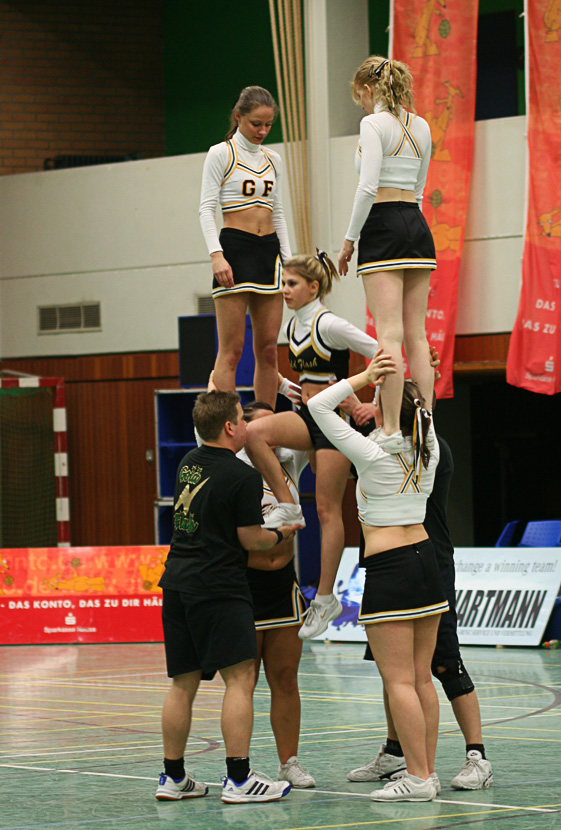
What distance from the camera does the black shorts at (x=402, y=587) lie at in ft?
15.1

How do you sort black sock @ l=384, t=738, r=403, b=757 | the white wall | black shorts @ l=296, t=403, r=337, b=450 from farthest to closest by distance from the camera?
the white wall → black shorts @ l=296, t=403, r=337, b=450 → black sock @ l=384, t=738, r=403, b=757

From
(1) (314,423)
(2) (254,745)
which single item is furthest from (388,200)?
(2) (254,745)

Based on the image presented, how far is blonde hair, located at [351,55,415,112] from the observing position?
17.2ft

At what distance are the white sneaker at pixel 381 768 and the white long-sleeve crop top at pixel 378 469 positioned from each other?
1.15 metres

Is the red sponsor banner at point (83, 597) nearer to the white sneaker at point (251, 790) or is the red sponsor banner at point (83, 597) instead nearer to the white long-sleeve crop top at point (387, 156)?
the white sneaker at point (251, 790)

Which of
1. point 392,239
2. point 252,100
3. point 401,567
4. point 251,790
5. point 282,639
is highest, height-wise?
point 252,100

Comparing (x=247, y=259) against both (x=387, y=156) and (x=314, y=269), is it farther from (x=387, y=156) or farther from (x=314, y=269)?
(x=387, y=156)

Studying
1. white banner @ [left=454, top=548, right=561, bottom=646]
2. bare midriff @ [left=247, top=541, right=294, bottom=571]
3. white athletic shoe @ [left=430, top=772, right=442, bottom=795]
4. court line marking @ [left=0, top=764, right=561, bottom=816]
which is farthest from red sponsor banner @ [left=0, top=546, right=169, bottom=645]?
white athletic shoe @ [left=430, top=772, right=442, bottom=795]

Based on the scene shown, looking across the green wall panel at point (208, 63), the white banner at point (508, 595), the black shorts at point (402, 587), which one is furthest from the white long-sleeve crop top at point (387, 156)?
the green wall panel at point (208, 63)

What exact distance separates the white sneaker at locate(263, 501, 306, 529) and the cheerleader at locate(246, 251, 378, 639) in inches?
0.8

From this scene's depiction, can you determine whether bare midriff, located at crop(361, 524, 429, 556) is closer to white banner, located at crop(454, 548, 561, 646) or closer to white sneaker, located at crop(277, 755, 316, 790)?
white sneaker, located at crop(277, 755, 316, 790)

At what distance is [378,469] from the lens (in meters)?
4.73

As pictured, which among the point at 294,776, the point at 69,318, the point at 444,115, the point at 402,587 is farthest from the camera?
the point at 69,318

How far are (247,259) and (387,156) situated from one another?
87cm
